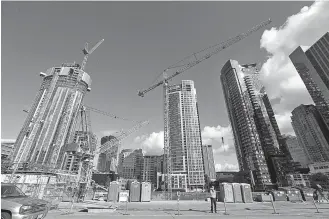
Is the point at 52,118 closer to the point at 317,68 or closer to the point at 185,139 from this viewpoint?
the point at 185,139

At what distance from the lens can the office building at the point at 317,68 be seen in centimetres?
11906

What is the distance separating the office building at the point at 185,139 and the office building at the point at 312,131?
10190cm

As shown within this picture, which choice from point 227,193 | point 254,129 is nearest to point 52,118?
point 227,193

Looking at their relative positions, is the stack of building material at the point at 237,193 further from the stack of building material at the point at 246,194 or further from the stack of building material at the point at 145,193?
the stack of building material at the point at 145,193

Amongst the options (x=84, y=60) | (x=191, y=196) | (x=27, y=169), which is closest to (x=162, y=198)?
(x=191, y=196)

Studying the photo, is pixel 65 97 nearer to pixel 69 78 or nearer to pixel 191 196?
pixel 69 78

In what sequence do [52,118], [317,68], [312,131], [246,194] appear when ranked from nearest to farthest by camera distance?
1. [246,194]
2. [317,68]
3. [52,118]
4. [312,131]

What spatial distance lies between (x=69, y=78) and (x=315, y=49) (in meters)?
213

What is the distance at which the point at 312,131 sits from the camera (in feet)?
516

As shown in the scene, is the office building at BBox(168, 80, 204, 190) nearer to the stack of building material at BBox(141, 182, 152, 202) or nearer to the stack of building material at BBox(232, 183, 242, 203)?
the stack of building material at BBox(141, 182, 152, 202)

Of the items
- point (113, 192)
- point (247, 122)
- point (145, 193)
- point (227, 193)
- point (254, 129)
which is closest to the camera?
point (227, 193)

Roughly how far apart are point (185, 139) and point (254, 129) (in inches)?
2554

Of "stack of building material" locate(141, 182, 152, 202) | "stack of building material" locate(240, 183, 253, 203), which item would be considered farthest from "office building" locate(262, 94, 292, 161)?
"stack of building material" locate(141, 182, 152, 202)

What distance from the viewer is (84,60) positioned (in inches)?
5320
